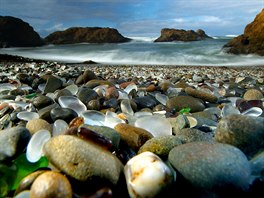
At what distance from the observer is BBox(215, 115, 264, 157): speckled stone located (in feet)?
5.03

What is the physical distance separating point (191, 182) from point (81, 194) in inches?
16.9

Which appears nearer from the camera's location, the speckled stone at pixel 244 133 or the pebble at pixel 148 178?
the pebble at pixel 148 178

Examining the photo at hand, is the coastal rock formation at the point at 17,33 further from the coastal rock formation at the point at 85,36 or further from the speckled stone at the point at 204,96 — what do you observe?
the speckled stone at the point at 204,96

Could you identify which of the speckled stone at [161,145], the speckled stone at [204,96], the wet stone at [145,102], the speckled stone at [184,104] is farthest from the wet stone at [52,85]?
the speckled stone at [161,145]

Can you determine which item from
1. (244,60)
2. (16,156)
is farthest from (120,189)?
(244,60)

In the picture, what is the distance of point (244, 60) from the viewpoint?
17.2m

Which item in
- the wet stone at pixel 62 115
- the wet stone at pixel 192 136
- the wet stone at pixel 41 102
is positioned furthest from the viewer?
the wet stone at pixel 41 102

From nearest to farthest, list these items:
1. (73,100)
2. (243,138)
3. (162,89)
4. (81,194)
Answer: (81,194) → (243,138) → (73,100) → (162,89)

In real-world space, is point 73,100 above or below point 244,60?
above

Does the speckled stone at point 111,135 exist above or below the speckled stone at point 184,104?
above

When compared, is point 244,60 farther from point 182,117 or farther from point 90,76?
point 182,117

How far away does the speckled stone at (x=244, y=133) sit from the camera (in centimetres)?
153

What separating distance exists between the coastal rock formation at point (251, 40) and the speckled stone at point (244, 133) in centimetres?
1908

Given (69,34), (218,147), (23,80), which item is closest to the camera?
(218,147)
